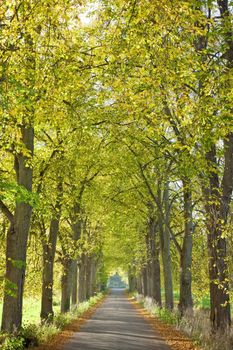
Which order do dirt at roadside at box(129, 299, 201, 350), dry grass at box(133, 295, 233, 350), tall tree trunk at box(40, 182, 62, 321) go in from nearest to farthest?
1. dry grass at box(133, 295, 233, 350)
2. dirt at roadside at box(129, 299, 201, 350)
3. tall tree trunk at box(40, 182, 62, 321)

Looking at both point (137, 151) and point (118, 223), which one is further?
point (118, 223)

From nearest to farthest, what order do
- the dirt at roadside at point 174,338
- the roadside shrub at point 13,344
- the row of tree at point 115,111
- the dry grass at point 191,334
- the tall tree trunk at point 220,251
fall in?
the row of tree at point 115,111 < the roadside shrub at point 13,344 < the dry grass at point 191,334 < the tall tree trunk at point 220,251 < the dirt at roadside at point 174,338

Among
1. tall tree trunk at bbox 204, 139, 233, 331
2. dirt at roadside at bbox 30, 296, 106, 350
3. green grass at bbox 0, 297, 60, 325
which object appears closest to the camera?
tall tree trunk at bbox 204, 139, 233, 331

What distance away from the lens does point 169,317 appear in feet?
73.2

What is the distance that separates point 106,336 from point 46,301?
155 inches

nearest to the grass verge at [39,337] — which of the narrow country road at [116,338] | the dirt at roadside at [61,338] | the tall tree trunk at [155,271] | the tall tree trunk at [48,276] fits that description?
the dirt at roadside at [61,338]

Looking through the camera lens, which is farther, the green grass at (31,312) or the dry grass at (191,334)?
the green grass at (31,312)

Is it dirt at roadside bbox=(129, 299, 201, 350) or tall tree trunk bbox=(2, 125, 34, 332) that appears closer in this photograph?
tall tree trunk bbox=(2, 125, 34, 332)

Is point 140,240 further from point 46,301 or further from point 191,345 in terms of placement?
point 191,345

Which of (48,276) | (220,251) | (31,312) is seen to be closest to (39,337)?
(48,276)

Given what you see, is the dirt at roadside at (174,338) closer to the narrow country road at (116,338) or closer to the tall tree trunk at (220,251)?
the narrow country road at (116,338)

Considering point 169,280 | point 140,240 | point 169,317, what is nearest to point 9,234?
point 169,317

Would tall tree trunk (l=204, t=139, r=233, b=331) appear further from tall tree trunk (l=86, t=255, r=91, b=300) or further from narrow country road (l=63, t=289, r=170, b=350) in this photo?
tall tree trunk (l=86, t=255, r=91, b=300)

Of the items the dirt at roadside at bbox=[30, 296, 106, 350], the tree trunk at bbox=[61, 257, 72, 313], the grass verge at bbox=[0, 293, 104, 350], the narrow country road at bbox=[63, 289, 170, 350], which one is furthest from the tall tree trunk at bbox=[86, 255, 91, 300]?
the grass verge at bbox=[0, 293, 104, 350]
